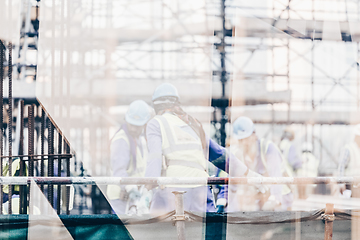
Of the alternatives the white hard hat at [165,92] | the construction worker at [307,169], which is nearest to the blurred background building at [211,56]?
the construction worker at [307,169]

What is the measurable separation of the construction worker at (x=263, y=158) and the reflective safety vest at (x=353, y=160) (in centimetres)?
91

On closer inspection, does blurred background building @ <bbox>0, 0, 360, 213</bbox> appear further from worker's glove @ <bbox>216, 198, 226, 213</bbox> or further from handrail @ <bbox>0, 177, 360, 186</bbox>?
handrail @ <bbox>0, 177, 360, 186</bbox>

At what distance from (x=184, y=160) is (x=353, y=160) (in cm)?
327

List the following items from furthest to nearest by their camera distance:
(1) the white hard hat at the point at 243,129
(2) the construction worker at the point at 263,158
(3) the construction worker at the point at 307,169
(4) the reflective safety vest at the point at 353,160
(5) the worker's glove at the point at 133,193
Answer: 1. (3) the construction worker at the point at 307,169
2. (1) the white hard hat at the point at 243,129
3. (4) the reflective safety vest at the point at 353,160
4. (2) the construction worker at the point at 263,158
5. (5) the worker's glove at the point at 133,193

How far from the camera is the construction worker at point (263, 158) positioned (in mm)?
5251

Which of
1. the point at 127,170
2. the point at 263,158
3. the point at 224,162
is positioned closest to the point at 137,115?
the point at 127,170

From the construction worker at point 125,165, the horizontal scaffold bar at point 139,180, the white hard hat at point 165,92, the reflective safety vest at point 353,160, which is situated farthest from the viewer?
the reflective safety vest at point 353,160

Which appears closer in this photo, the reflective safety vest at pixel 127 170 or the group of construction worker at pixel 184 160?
the group of construction worker at pixel 184 160

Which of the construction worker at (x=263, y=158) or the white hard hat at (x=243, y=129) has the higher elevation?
the white hard hat at (x=243, y=129)

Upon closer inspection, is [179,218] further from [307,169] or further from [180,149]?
[307,169]

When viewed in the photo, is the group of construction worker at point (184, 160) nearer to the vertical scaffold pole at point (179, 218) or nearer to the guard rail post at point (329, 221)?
the vertical scaffold pole at point (179, 218)

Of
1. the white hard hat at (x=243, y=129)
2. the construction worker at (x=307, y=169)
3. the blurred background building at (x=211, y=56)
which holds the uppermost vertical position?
the blurred background building at (x=211, y=56)

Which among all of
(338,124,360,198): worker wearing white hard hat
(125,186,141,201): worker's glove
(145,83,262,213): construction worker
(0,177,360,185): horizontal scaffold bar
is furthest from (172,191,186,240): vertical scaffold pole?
(338,124,360,198): worker wearing white hard hat

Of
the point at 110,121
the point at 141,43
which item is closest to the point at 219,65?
the point at 141,43
